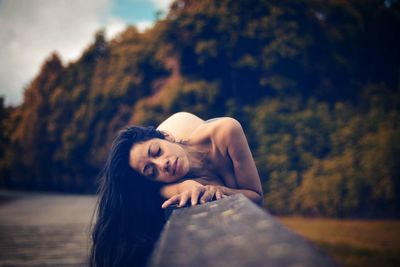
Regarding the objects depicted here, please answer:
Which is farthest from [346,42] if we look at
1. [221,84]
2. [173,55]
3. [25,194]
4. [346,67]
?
[25,194]

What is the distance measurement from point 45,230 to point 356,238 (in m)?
4.71

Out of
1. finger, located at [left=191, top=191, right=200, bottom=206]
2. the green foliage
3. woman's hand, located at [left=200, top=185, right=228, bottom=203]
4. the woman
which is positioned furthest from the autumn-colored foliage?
finger, located at [left=191, top=191, right=200, bottom=206]

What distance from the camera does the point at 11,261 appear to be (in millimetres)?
4895

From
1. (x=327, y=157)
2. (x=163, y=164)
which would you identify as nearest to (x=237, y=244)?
(x=163, y=164)

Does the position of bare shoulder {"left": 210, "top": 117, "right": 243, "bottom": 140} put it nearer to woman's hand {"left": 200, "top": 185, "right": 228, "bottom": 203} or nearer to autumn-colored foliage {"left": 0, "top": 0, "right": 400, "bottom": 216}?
woman's hand {"left": 200, "top": 185, "right": 228, "bottom": 203}

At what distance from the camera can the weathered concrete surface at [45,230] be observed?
5027mm

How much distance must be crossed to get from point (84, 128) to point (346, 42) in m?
6.15

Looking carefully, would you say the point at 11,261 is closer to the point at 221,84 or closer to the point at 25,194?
the point at 221,84

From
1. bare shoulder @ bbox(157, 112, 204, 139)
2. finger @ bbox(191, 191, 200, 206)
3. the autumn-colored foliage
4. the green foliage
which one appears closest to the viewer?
finger @ bbox(191, 191, 200, 206)

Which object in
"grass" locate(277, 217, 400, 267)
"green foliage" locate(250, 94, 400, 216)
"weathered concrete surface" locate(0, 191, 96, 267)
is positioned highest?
"green foliage" locate(250, 94, 400, 216)

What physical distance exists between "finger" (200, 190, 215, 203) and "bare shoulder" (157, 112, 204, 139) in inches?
14.4

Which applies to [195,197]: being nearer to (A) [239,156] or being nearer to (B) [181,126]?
(A) [239,156]

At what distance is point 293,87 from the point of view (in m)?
7.49

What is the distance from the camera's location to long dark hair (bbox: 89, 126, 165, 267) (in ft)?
5.71
